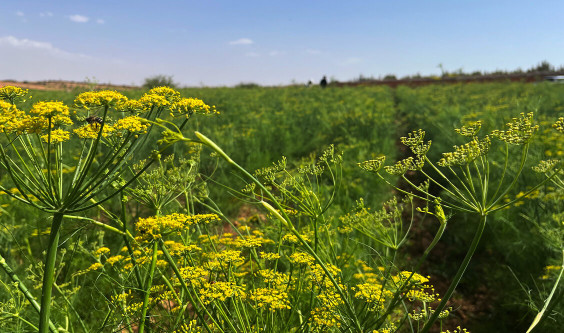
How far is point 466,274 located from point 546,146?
2138 mm

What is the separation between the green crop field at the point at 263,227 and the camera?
147 cm

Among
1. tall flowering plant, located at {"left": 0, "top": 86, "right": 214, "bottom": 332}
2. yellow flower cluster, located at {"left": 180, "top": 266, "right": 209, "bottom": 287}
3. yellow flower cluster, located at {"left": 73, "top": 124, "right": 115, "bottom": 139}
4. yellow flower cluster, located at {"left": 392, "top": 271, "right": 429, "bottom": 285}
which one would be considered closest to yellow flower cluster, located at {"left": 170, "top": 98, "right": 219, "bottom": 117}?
tall flowering plant, located at {"left": 0, "top": 86, "right": 214, "bottom": 332}

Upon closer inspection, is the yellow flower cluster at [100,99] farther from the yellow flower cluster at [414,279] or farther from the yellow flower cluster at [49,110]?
the yellow flower cluster at [414,279]

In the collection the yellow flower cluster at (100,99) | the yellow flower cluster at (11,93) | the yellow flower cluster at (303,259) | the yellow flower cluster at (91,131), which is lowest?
the yellow flower cluster at (303,259)

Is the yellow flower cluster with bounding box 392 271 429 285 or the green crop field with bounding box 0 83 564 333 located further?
the yellow flower cluster with bounding box 392 271 429 285

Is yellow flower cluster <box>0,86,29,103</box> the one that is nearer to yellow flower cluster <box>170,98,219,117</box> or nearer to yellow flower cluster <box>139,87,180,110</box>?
yellow flower cluster <box>139,87,180,110</box>

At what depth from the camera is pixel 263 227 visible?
10.9ft

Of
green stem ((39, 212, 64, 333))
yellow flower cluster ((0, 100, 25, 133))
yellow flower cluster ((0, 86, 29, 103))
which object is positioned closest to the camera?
green stem ((39, 212, 64, 333))

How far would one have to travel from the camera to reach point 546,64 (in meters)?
31.1

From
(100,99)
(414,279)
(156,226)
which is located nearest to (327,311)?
(414,279)

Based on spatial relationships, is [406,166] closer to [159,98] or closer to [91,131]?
[159,98]

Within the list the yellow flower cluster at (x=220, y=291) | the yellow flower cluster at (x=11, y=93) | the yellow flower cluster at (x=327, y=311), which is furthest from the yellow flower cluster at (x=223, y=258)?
the yellow flower cluster at (x=11, y=93)

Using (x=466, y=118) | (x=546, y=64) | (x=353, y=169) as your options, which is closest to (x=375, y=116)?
(x=466, y=118)

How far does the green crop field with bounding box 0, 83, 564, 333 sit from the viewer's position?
1475 mm
